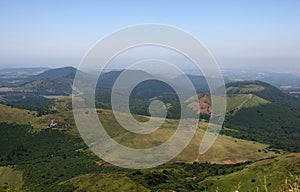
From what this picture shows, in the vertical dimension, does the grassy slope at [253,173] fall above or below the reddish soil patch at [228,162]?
above

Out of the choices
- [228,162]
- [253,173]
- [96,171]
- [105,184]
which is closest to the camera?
[105,184]

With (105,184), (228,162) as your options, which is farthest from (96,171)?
(228,162)

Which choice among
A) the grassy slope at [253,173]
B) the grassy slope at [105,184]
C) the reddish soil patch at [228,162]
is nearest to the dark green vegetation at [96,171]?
the grassy slope at [105,184]

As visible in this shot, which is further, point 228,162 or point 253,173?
point 228,162

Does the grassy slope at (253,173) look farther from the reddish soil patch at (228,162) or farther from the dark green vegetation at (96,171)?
the reddish soil patch at (228,162)

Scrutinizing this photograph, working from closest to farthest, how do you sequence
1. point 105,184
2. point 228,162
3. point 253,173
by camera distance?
Result: point 105,184 < point 253,173 < point 228,162

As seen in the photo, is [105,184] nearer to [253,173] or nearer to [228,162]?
[253,173]

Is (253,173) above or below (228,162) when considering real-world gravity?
above

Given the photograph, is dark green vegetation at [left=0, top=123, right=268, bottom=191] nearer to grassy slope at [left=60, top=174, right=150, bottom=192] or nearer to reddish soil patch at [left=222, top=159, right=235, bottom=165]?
grassy slope at [left=60, top=174, right=150, bottom=192]

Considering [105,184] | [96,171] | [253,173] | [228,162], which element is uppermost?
[253,173]

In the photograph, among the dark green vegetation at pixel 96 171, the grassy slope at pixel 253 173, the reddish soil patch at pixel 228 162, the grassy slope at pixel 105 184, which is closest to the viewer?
the grassy slope at pixel 105 184
